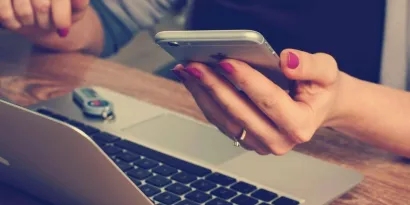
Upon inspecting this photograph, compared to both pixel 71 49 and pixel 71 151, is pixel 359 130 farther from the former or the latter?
pixel 71 49

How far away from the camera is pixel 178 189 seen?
0.68m

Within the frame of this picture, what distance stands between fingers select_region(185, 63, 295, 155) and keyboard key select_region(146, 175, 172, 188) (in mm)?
87

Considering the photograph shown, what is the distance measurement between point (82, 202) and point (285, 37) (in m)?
0.61

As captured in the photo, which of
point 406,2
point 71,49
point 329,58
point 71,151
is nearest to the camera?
point 71,151

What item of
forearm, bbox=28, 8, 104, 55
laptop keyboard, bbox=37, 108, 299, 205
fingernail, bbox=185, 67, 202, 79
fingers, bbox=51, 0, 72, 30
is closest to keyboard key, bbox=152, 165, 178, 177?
laptop keyboard, bbox=37, 108, 299, 205

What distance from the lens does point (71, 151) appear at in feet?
1.86

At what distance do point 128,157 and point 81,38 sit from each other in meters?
0.41

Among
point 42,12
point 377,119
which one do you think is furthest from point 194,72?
point 42,12

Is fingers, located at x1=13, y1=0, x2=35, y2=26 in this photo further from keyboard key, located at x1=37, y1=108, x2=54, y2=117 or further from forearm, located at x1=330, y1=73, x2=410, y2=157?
forearm, located at x1=330, y1=73, x2=410, y2=157

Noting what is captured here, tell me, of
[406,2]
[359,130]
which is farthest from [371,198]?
[406,2]

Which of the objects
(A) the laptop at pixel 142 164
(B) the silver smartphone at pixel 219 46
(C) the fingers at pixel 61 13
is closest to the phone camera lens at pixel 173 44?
(B) the silver smartphone at pixel 219 46

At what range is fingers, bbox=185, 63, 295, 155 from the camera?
0.66 metres

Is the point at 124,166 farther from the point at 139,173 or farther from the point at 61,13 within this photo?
the point at 61,13

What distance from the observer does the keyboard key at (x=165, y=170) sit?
0.71 m
